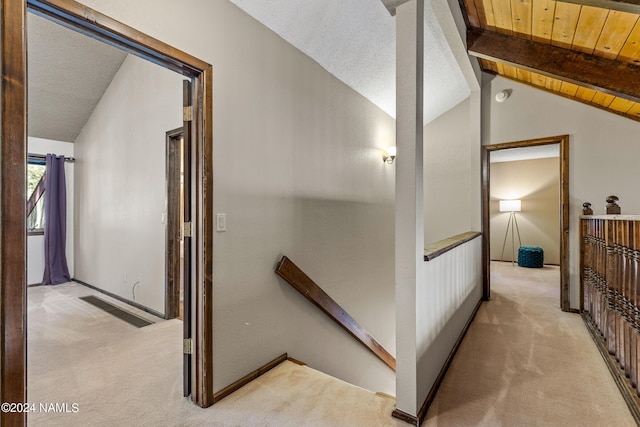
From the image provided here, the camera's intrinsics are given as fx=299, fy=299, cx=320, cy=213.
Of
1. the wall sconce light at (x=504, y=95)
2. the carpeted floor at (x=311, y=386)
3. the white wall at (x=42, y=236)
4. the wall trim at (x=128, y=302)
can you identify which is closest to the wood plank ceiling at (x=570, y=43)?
the wall sconce light at (x=504, y=95)

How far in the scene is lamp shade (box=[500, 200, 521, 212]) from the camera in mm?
6773

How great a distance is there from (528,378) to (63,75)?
5700mm

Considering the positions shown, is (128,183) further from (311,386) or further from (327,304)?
(311,386)

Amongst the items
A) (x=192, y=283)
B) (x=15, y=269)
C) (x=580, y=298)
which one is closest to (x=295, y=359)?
(x=192, y=283)

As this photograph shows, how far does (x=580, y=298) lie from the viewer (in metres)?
3.23

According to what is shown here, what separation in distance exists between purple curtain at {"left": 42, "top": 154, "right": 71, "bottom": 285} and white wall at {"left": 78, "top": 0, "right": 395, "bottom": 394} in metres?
4.35

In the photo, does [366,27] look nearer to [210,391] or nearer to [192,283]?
[192,283]

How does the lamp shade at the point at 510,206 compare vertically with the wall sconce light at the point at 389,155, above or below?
below

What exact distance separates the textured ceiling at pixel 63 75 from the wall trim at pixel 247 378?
155 inches

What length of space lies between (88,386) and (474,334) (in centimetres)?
304

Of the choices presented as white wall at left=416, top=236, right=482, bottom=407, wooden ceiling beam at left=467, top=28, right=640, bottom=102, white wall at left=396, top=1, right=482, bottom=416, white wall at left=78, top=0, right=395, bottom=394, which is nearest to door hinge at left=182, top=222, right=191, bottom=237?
white wall at left=78, top=0, right=395, bottom=394

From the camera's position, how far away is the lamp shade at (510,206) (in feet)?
22.2

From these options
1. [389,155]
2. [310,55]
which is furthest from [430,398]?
[389,155]

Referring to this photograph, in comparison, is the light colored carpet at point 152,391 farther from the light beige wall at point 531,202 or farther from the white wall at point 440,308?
the light beige wall at point 531,202
